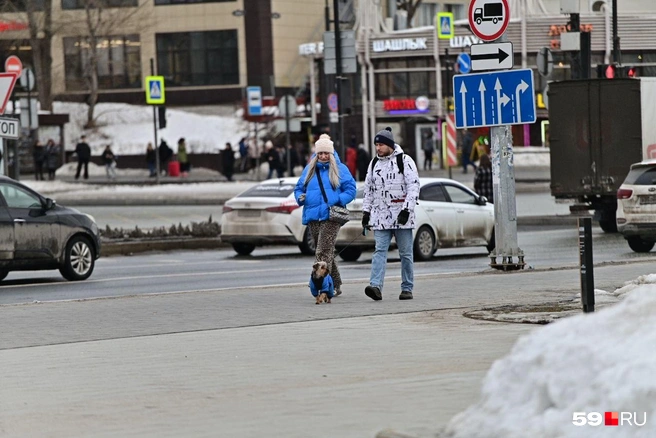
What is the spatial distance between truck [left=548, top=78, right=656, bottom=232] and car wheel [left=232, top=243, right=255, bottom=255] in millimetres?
7003

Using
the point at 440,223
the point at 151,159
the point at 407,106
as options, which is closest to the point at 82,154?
the point at 151,159

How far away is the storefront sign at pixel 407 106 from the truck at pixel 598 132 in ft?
129

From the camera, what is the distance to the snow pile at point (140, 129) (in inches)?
2879

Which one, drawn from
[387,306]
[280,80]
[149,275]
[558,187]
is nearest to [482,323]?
[387,306]

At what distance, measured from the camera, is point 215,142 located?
73312mm

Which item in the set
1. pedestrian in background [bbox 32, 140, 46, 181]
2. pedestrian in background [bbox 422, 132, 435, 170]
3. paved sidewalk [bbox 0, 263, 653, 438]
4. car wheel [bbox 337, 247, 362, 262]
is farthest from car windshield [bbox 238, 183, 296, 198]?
pedestrian in background [bbox 422, 132, 435, 170]

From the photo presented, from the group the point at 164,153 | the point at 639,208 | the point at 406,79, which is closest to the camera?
the point at 639,208

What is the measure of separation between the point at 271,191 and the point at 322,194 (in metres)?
10.8

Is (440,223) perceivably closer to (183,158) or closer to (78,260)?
(78,260)

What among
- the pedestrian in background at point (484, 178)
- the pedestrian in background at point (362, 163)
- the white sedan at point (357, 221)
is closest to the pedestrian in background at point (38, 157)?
the pedestrian in background at point (362, 163)

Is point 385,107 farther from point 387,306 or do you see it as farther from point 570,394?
point 570,394

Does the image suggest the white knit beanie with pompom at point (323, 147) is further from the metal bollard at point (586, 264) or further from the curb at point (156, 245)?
the curb at point (156, 245)

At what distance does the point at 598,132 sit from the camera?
29.4 meters

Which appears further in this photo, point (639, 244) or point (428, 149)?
point (428, 149)
